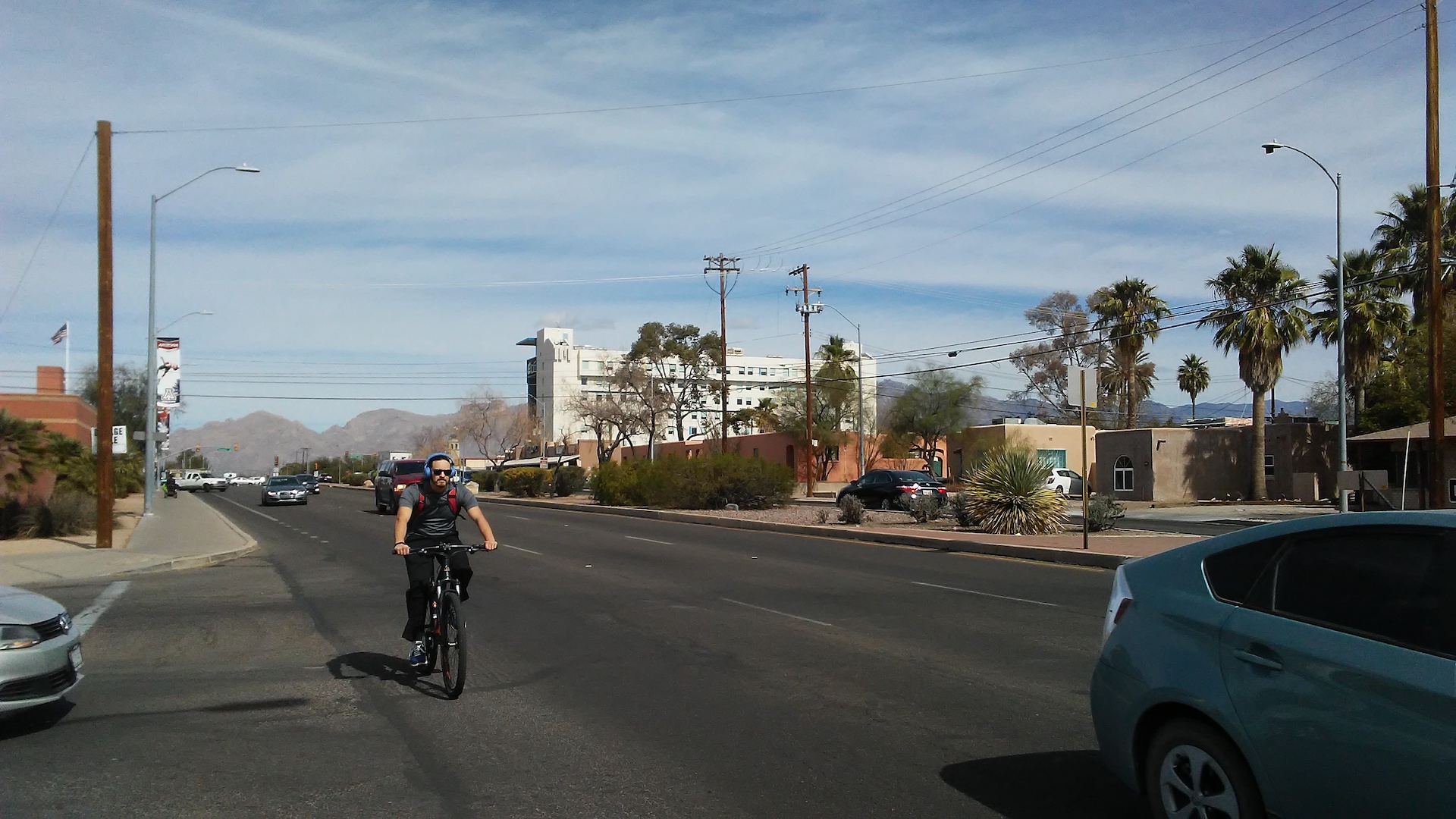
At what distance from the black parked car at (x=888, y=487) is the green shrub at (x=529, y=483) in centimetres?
2476

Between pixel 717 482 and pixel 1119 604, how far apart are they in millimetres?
31979

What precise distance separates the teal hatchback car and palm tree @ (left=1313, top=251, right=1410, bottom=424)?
137 feet

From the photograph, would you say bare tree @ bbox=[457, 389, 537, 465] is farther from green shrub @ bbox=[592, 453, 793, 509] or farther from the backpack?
the backpack

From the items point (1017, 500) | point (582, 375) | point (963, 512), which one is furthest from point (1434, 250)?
point (582, 375)

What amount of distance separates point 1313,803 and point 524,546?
65.8 ft

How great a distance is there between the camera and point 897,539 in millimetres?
23172

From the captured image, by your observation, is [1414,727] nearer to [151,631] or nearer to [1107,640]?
[1107,640]

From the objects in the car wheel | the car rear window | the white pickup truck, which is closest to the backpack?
the car wheel

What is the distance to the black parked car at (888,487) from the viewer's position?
1309 inches

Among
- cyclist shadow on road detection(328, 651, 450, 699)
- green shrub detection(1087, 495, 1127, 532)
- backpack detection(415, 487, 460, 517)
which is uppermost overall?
backpack detection(415, 487, 460, 517)

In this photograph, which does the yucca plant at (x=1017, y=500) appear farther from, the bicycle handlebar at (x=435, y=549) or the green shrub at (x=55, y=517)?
the green shrub at (x=55, y=517)

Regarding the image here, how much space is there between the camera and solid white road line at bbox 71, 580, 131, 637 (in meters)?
12.1

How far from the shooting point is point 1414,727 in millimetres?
3762

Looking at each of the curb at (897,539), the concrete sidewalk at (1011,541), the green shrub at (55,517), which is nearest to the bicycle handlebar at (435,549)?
the curb at (897,539)
